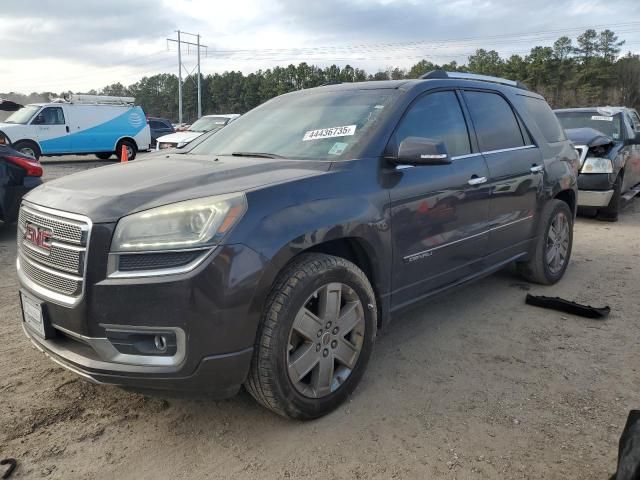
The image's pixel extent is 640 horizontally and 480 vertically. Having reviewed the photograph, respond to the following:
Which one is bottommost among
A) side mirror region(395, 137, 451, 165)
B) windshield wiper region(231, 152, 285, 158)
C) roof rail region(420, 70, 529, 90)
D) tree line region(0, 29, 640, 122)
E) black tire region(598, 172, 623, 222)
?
black tire region(598, 172, 623, 222)

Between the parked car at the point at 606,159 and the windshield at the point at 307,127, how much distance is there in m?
6.03

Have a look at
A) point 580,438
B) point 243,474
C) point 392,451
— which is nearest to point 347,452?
point 392,451

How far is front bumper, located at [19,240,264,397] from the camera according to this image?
7.15 ft

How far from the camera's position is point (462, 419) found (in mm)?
2729

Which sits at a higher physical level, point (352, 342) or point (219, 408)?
point (352, 342)

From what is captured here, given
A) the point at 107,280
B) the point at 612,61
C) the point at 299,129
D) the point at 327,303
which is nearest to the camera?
the point at 107,280

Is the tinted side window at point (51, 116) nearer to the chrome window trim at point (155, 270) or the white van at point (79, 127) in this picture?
the white van at point (79, 127)

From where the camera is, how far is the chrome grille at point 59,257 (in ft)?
7.56

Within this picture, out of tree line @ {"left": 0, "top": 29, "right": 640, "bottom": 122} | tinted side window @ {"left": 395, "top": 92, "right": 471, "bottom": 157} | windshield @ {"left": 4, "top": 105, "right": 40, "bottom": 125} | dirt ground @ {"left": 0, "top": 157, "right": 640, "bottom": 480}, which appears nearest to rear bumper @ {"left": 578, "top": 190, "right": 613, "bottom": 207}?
dirt ground @ {"left": 0, "top": 157, "right": 640, "bottom": 480}

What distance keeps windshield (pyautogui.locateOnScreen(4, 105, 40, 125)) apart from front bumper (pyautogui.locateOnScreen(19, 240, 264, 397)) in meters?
16.9

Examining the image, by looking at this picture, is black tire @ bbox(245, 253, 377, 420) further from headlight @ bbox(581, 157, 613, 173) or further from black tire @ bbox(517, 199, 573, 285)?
headlight @ bbox(581, 157, 613, 173)

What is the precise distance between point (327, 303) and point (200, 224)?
2.55ft

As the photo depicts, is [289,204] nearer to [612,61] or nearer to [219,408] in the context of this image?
[219,408]

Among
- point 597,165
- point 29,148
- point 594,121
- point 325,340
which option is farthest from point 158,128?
point 325,340
